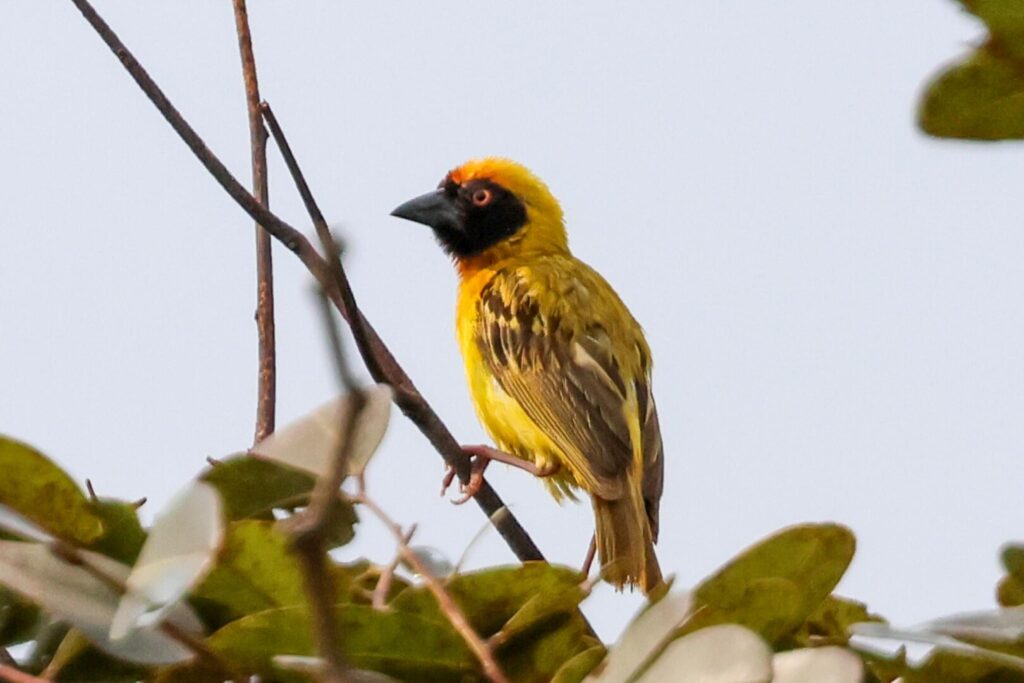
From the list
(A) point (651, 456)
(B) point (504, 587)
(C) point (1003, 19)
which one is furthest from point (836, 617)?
(A) point (651, 456)

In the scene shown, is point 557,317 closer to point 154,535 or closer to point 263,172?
point 263,172

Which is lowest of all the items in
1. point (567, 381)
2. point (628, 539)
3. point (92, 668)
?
point (628, 539)

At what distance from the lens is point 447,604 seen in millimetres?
1146

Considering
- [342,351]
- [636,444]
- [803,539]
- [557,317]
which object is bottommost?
[636,444]

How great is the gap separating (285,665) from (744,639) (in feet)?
1.03

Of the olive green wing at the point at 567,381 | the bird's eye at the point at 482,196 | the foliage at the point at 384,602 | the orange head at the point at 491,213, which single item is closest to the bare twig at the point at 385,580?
the foliage at the point at 384,602

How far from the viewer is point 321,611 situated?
0.64 m

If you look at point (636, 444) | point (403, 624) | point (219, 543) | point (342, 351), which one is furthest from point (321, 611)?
point (636, 444)

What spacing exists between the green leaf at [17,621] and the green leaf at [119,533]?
0.12 m

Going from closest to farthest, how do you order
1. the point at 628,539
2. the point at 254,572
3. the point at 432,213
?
the point at 254,572 → the point at 628,539 → the point at 432,213

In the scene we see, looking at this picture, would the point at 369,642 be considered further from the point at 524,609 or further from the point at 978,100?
the point at 978,100

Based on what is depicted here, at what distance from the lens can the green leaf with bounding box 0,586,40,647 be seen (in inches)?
51.8

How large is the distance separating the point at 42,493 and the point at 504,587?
1.22ft

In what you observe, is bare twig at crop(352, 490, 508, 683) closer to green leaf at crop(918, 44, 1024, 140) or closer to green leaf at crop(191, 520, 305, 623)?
green leaf at crop(191, 520, 305, 623)
